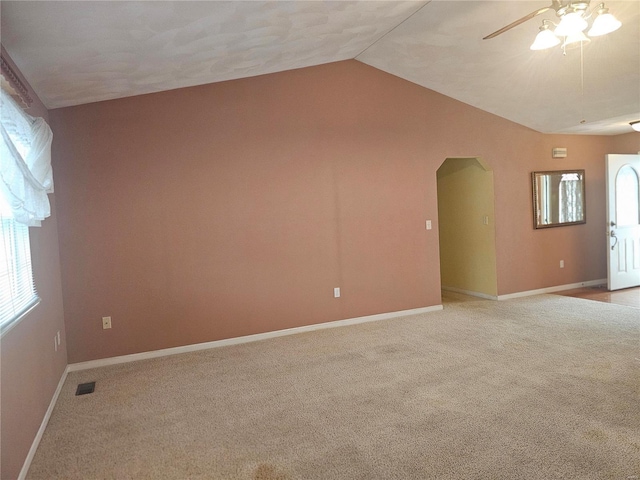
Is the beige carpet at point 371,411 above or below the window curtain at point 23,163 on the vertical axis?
below

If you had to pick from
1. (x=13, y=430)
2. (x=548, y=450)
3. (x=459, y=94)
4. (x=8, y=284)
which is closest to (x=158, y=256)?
(x=8, y=284)

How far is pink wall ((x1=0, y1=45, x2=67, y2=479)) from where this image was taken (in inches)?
89.4

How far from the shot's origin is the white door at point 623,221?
20.6 ft

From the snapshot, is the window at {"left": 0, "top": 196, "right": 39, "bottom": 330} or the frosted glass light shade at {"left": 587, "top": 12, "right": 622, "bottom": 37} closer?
the window at {"left": 0, "top": 196, "right": 39, "bottom": 330}

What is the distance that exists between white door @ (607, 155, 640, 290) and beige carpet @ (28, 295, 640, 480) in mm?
2005

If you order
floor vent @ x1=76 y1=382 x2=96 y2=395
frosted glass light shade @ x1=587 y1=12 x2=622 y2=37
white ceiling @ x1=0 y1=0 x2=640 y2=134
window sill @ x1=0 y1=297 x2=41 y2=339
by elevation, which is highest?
white ceiling @ x1=0 y1=0 x2=640 y2=134

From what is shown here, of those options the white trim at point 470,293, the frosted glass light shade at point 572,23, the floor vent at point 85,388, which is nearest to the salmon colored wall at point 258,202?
the white trim at point 470,293

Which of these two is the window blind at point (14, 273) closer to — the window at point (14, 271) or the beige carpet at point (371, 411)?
the window at point (14, 271)

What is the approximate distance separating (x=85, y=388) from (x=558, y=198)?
6316mm

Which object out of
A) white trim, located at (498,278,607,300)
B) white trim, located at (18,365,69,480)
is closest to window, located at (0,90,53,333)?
white trim, located at (18,365,69,480)

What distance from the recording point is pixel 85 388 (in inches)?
146

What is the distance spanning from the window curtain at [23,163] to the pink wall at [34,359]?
0.36m

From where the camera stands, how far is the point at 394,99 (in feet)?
17.9

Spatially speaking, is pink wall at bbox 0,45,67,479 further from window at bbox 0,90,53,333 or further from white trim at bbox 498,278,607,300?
white trim at bbox 498,278,607,300
